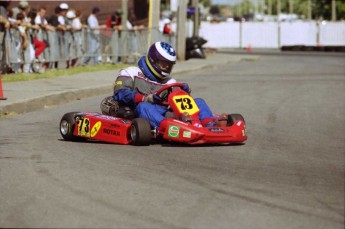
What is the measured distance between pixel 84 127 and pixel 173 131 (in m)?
1.20

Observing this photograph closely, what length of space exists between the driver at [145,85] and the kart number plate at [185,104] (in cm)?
17

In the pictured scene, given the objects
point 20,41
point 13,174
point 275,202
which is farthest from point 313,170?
point 20,41

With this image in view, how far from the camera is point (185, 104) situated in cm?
1038

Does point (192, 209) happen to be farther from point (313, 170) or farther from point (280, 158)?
point (280, 158)

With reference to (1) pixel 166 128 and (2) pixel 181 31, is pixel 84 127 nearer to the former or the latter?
(1) pixel 166 128

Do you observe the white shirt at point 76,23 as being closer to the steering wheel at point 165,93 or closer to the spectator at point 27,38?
the spectator at point 27,38

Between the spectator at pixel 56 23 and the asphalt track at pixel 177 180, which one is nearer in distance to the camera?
the asphalt track at pixel 177 180

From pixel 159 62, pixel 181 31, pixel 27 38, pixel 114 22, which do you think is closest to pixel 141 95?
pixel 159 62

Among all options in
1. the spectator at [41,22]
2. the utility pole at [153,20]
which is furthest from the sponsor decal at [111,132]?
the utility pole at [153,20]

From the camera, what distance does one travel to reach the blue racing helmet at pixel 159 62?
10.9 meters

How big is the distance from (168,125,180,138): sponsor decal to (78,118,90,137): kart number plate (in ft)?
3.60

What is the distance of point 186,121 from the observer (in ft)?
33.3

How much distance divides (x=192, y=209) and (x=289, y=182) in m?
1.38

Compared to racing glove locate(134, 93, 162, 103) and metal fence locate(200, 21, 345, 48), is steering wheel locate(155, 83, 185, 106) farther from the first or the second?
metal fence locate(200, 21, 345, 48)
